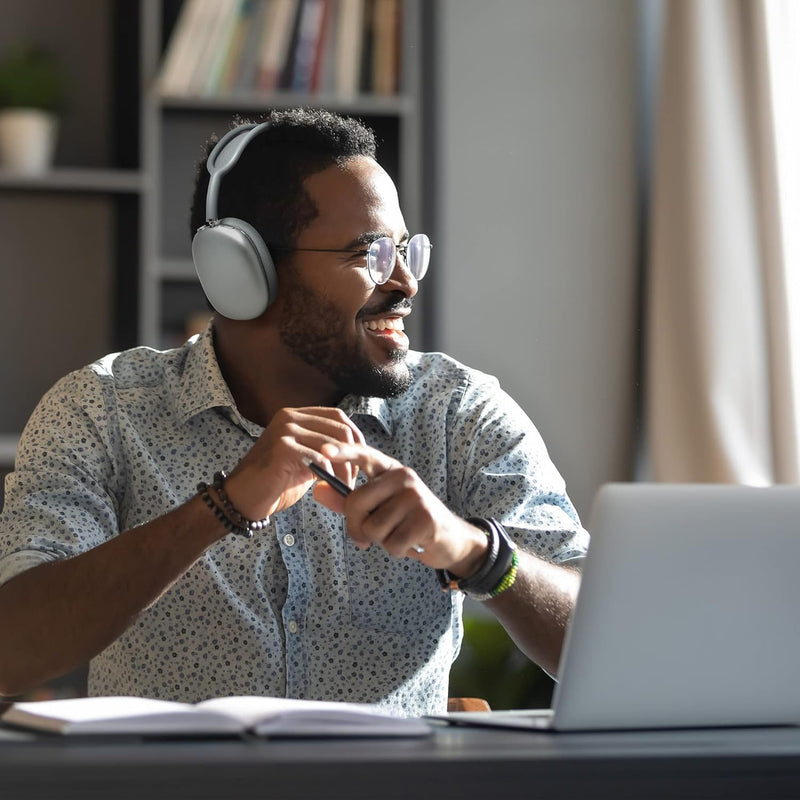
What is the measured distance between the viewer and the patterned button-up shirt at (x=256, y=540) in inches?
58.1

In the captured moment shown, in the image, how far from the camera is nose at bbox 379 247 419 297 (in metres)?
1.64

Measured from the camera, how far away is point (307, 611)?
150cm

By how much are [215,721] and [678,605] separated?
31 centimetres

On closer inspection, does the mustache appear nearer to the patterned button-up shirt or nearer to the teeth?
the teeth

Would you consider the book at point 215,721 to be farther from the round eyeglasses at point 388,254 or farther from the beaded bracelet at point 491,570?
the round eyeglasses at point 388,254

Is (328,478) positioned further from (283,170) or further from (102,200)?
(102,200)

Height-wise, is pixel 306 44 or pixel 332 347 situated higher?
pixel 306 44

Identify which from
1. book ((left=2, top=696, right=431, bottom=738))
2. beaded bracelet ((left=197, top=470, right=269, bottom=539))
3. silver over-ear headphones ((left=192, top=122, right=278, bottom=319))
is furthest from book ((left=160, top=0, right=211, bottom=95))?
book ((left=2, top=696, right=431, bottom=738))

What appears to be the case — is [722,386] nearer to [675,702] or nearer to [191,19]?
[191,19]

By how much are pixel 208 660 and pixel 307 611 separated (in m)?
0.13

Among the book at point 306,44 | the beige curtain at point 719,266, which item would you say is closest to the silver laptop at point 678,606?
the beige curtain at point 719,266

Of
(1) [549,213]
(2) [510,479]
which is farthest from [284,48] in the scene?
(2) [510,479]

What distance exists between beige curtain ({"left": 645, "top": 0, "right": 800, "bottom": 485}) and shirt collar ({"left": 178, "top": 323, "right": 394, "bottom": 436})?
1.19 meters

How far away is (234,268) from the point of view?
1.59 m
